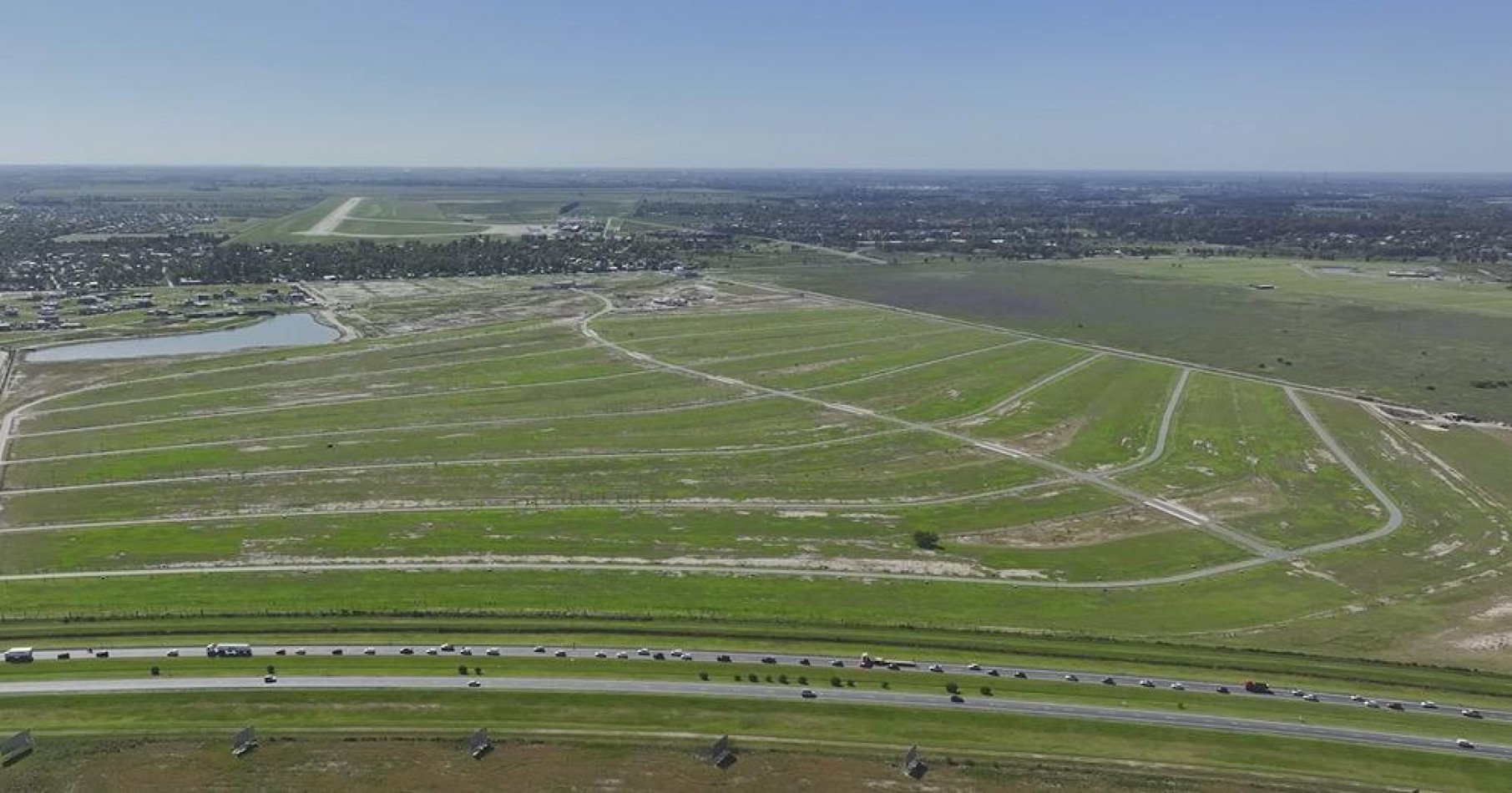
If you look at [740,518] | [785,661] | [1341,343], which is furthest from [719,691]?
[1341,343]

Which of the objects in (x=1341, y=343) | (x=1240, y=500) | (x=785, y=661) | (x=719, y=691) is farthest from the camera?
(x=1341, y=343)

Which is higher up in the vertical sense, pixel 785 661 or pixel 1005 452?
pixel 1005 452

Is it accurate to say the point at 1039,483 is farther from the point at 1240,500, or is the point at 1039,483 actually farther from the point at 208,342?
the point at 208,342

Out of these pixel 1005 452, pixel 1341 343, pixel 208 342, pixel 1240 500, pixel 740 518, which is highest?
pixel 1341 343

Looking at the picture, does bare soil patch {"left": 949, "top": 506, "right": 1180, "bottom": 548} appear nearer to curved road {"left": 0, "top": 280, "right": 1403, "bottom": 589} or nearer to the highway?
curved road {"left": 0, "top": 280, "right": 1403, "bottom": 589}

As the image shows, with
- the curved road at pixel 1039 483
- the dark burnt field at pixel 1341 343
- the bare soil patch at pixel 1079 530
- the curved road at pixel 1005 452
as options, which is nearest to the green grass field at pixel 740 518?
the bare soil patch at pixel 1079 530

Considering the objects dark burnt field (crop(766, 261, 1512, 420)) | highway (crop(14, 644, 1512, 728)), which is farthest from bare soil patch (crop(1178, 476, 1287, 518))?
dark burnt field (crop(766, 261, 1512, 420))

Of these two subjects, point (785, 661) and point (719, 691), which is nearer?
point (719, 691)

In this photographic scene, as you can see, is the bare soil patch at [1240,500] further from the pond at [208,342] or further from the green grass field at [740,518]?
the pond at [208,342]
